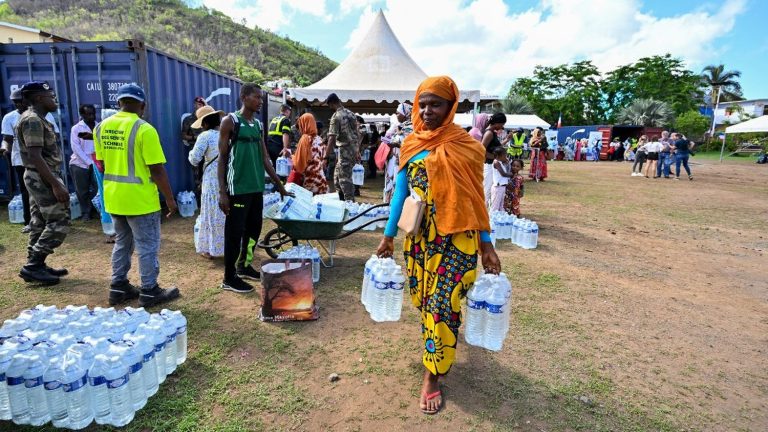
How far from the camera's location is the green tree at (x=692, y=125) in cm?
4091

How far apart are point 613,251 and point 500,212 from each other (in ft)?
5.97

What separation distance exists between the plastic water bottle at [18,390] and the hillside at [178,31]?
5757cm

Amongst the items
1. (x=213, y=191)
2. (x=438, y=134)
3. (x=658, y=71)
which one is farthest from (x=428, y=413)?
(x=658, y=71)

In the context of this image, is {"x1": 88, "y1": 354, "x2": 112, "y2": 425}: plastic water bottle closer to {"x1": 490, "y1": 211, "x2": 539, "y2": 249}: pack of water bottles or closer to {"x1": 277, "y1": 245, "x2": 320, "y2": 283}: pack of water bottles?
{"x1": 277, "y1": 245, "x2": 320, "y2": 283}: pack of water bottles

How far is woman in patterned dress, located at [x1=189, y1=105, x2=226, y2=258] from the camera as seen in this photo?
194 inches

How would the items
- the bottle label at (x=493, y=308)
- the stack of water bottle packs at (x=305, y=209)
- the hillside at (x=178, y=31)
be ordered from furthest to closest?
the hillside at (x=178, y=31) → the stack of water bottle packs at (x=305, y=209) → the bottle label at (x=493, y=308)

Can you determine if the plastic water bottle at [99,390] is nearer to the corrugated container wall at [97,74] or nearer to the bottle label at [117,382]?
the bottle label at [117,382]

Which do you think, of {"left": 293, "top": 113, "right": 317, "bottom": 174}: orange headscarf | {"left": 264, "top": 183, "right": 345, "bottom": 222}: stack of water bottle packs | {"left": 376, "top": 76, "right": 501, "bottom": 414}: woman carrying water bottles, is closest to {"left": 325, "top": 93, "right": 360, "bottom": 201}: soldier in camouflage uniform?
{"left": 293, "top": 113, "right": 317, "bottom": 174}: orange headscarf

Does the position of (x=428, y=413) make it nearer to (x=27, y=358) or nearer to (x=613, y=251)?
(x=27, y=358)

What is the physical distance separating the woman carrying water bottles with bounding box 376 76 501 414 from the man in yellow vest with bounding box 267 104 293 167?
18.2 feet

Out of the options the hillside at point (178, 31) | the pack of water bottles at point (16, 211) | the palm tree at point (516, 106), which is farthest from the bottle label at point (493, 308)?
the hillside at point (178, 31)

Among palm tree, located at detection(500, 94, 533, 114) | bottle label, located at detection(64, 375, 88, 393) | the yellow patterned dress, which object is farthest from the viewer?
palm tree, located at detection(500, 94, 533, 114)

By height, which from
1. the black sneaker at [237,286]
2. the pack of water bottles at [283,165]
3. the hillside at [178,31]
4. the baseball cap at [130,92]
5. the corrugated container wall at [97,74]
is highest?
the hillside at [178,31]

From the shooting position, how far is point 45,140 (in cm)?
425
